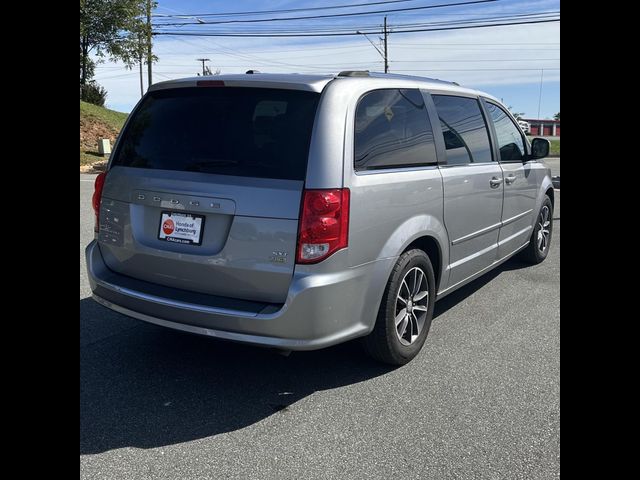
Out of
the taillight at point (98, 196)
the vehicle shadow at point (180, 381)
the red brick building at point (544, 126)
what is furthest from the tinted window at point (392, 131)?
the red brick building at point (544, 126)

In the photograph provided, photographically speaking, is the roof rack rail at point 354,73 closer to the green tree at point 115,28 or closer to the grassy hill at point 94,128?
the grassy hill at point 94,128

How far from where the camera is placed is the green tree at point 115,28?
2861 centimetres

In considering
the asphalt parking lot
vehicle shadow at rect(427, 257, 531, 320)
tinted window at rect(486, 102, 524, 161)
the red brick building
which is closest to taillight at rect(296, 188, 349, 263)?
the asphalt parking lot

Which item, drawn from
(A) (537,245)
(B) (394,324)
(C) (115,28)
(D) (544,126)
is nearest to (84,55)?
(C) (115,28)

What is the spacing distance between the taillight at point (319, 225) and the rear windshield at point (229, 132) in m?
0.17

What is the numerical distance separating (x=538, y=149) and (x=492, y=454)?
3826 mm

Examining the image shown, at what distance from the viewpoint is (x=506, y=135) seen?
5457 mm

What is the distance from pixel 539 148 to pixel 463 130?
64.3 inches

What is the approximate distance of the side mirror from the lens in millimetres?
5770

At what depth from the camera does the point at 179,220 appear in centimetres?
335

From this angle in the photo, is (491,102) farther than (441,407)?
Yes

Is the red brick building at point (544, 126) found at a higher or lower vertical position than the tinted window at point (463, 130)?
higher
